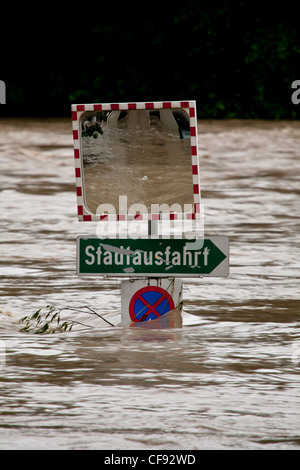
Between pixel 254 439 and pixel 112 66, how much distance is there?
55.9 feet

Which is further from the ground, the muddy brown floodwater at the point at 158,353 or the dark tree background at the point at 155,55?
the dark tree background at the point at 155,55

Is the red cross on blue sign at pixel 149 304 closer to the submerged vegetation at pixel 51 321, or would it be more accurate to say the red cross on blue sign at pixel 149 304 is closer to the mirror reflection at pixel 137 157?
the submerged vegetation at pixel 51 321

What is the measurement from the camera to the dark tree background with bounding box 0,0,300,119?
1953 centimetres

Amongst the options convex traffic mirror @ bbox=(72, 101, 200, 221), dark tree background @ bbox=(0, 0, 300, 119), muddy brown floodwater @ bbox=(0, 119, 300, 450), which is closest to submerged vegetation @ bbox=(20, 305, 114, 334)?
muddy brown floodwater @ bbox=(0, 119, 300, 450)

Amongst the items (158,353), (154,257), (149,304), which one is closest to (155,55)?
A: (149,304)

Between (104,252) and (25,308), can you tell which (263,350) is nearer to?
(104,252)

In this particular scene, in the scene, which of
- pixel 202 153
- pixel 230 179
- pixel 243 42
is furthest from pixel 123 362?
pixel 243 42

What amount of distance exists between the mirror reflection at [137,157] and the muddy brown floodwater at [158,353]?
76 cm

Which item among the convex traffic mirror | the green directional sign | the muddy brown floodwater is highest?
the convex traffic mirror

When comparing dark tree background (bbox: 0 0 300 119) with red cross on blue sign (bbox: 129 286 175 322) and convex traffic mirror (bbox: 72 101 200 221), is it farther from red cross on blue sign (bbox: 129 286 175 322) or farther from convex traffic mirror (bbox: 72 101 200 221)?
red cross on blue sign (bbox: 129 286 175 322)

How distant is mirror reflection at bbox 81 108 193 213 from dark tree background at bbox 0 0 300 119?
13.4 meters

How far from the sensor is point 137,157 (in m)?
6.33

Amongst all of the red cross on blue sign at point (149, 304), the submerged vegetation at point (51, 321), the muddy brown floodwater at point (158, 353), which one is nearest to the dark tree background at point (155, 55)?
the muddy brown floodwater at point (158, 353)

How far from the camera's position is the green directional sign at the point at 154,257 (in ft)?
20.0
